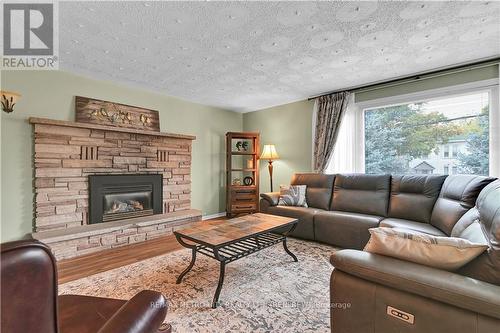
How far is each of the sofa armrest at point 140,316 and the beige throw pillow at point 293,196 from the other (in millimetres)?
2957

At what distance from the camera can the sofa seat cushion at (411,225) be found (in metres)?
2.28

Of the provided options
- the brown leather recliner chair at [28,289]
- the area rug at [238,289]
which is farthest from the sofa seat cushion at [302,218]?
the brown leather recliner chair at [28,289]

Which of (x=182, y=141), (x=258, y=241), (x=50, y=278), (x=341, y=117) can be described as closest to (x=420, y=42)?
(x=341, y=117)

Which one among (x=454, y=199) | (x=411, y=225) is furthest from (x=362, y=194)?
(x=454, y=199)

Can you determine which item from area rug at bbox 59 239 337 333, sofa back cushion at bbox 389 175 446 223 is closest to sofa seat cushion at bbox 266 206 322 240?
area rug at bbox 59 239 337 333

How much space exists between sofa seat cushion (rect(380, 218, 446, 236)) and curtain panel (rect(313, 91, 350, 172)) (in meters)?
1.51

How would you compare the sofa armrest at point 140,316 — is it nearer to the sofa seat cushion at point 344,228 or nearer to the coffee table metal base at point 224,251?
the coffee table metal base at point 224,251

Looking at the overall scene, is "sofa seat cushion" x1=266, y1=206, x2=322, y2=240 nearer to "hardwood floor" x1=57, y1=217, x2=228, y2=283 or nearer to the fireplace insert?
→ "hardwood floor" x1=57, y1=217, x2=228, y2=283

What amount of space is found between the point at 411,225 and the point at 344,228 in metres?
0.70

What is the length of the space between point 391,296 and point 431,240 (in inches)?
13.7

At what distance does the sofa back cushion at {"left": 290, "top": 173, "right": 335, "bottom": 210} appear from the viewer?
3555 millimetres

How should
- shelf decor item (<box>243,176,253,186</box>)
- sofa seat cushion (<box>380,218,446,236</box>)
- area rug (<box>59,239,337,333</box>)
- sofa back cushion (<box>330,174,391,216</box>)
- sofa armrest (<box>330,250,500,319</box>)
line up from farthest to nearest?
shelf decor item (<box>243,176,253,186</box>), sofa back cushion (<box>330,174,391,216</box>), sofa seat cushion (<box>380,218,446,236</box>), area rug (<box>59,239,337,333</box>), sofa armrest (<box>330,250,500,319</box>)

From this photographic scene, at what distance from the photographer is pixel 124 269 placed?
2.37m

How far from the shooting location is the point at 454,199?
2.32m
